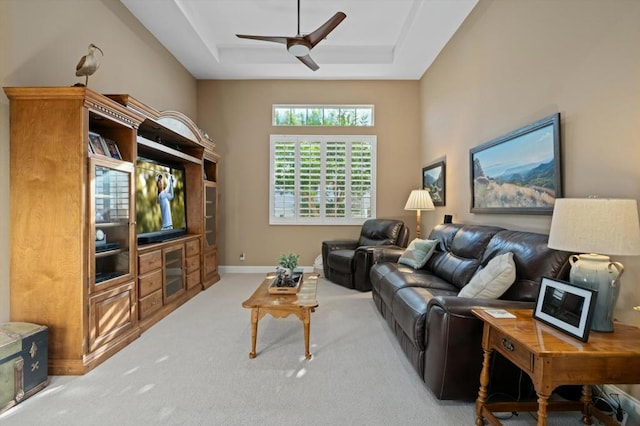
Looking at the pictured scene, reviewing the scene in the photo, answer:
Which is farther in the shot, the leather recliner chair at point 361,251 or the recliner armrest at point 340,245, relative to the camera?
the recliner armrest at point 340,245

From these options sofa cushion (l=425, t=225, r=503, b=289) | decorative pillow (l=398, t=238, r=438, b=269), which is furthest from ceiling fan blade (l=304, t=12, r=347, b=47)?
decorative pillow (l=398, t=238, r=438, b=269)

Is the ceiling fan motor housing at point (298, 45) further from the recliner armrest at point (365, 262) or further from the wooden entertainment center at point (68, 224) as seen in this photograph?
the recliner armrest at point (365, 262)

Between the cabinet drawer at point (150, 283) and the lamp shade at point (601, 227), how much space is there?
3.47 metres

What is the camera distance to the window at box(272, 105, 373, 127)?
5707 millimetres

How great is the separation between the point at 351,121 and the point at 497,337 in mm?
4747

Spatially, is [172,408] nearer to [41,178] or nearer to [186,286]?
[41,178]

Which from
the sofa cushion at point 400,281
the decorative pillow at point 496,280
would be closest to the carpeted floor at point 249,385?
the sofa cushion at point 400,281

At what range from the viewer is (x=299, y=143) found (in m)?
5.68

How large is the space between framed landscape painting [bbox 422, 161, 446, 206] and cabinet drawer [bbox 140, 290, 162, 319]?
4034mm

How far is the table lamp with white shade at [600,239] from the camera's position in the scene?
1450mm

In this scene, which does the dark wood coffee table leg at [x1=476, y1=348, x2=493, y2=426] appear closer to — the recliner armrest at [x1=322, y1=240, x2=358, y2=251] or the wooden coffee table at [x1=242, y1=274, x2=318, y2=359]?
the wooden coffee table at [x1=242, y1=274, x2=318, y2=359]

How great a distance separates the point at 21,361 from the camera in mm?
1984

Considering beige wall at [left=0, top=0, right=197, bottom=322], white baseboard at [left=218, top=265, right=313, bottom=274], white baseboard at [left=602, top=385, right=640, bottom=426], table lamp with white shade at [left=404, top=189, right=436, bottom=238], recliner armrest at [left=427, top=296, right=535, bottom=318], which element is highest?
beige wall at [left=0, top=0, right=197, bottom=322]

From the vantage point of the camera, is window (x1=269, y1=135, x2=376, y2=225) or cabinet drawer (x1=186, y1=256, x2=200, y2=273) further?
window (x1=269, y1=135, x2=376, y2=225)
